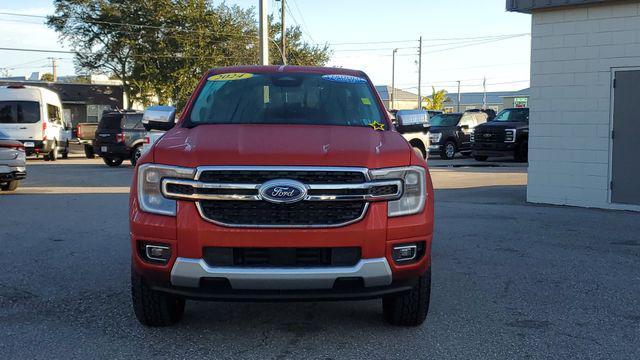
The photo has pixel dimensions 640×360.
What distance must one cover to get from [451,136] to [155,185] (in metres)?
23.0

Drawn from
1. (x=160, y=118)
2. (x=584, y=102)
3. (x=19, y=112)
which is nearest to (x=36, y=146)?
(x=19, y=112)

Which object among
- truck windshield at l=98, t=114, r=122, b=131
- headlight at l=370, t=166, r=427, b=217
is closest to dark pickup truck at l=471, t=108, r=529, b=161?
truck windshield at l=98, t=114, r=122, b=131

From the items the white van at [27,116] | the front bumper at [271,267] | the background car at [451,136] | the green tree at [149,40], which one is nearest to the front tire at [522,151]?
the background car at [451,136]

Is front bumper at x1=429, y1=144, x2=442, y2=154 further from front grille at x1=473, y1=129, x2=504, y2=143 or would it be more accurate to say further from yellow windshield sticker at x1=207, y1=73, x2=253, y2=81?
yellow windshield sticker at x1=207, y1=73, x2=253, y2=81

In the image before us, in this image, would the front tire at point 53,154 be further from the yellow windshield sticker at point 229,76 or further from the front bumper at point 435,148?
the yellow windshield sticker at point 229,76

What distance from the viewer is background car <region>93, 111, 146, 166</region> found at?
70.9 feet

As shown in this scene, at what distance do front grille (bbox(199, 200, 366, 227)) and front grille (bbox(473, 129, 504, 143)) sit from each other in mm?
19617

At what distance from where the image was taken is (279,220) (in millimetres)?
4012

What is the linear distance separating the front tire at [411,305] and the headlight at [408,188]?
1.70 ft

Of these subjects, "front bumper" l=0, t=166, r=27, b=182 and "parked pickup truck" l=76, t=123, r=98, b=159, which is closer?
"front bumper" l=0, t=166, r=27, b=182

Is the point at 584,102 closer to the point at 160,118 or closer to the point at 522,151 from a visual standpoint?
the point at 160,118

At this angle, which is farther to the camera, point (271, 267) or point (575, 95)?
point (575, 95)

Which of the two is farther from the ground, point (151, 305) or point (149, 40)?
point (149, 40)

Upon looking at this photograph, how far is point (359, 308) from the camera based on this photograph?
206 inches
